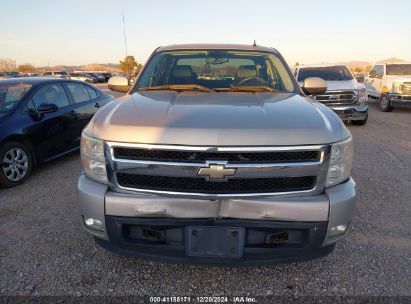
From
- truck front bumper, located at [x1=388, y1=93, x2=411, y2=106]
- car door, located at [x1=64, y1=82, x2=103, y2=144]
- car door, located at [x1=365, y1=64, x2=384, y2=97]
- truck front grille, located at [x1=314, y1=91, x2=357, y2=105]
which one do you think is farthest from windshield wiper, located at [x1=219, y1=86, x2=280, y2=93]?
car door, located at [x1=365, y1=64, x2=384, y2=97]

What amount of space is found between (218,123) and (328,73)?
29.5ft

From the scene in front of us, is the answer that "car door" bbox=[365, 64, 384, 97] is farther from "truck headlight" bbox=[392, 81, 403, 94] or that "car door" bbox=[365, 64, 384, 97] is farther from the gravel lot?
the gravel lot

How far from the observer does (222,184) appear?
2094 mm

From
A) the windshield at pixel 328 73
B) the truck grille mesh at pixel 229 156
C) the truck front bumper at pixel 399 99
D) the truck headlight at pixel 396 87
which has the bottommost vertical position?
the truck front bumper at pixel 399 99

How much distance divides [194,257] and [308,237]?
0.78m

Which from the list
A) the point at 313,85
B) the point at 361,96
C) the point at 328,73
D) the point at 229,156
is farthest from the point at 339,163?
the point at 328,73

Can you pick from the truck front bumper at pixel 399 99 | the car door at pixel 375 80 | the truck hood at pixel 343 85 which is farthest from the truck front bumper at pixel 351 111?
the car door at pixel 375 80

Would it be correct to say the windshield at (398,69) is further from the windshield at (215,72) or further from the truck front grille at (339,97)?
the windshield at (215,72)

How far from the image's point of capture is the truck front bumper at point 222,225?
2076 mm

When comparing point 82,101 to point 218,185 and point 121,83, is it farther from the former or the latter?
point 218,185

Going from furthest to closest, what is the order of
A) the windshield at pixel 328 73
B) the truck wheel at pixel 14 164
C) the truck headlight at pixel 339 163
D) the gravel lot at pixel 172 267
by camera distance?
the windshield at pixel 328 73
the truck wheel at pixel 14 164
the gravel lot at pixel 172 267
the truck headlight at pixel 339 163

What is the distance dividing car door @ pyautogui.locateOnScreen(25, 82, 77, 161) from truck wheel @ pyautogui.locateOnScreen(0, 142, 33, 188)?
242 mm

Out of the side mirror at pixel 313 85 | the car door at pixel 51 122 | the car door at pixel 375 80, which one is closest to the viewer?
the side mirror at pixel 313 85

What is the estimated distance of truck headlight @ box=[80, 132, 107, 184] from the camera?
2.22 meters
